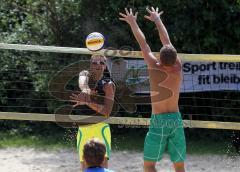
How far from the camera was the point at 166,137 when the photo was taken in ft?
19.5

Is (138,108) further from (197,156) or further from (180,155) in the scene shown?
(180,155)

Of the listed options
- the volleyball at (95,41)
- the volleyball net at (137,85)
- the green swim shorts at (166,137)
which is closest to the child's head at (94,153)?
the green swim shorts at (166,137)

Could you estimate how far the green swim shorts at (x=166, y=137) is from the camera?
5.90 metres

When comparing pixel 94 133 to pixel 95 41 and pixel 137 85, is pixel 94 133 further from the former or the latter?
pixel 137 85

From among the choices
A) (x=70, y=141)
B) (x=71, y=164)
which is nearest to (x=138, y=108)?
(x=70, y=141)

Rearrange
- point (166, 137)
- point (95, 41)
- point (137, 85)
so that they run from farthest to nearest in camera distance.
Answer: point (137, 85) → point (95, 41) → point (166, 137)

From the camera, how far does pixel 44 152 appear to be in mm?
9047

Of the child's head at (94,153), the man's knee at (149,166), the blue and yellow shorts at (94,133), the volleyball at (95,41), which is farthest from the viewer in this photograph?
the volleyball at (95,41)

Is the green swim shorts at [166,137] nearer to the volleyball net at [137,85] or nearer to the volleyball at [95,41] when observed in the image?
the volleyball at [95,41]

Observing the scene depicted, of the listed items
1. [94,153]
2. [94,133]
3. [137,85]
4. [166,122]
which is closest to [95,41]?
[94,133]

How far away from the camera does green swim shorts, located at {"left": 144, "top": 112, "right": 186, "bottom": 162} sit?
5898 millimetres

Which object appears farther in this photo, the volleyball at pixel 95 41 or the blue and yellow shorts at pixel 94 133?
the volleyball at pixel 95 41

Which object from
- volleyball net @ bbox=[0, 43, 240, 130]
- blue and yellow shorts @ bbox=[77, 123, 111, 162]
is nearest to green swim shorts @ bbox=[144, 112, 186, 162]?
blue and yellow shorts @ bbox=[77, 123, 111, 162]

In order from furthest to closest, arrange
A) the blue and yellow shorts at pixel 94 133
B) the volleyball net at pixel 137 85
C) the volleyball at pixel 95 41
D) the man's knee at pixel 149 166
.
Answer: the volleyball net at pixel 137 85, the volleyball at pixel 95 41, the man's knee at pixel 149 166, the blue and yellow shorts at pixel 94 133
